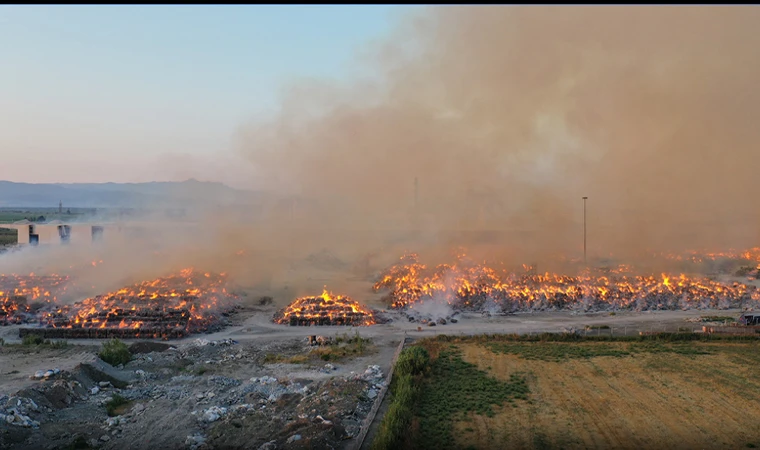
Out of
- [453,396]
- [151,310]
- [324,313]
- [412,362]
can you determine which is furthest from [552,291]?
[151,310]

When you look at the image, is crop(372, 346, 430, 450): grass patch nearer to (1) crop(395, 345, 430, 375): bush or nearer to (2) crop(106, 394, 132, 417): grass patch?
(1) crop(395, 345, 430, 375): bush

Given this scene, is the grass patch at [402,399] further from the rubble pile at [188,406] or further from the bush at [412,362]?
the rubble pile at [188,406]

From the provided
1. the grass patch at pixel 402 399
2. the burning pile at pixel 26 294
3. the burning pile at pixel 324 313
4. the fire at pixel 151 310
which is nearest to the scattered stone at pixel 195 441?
the grass patch at pixel 402 399

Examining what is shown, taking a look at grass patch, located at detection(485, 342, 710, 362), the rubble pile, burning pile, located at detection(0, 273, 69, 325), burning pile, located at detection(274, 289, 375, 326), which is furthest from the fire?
grass patch, located at detection(485, 342, 710, 362)

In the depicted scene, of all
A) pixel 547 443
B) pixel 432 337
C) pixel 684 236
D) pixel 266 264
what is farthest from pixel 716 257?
pixel 547 443

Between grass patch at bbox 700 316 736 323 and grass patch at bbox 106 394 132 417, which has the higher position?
grass patch at bbox 106 394 132 417

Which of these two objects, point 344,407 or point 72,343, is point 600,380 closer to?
point 344,407
